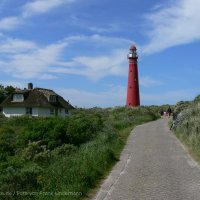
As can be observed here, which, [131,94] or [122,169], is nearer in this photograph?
[122,169]

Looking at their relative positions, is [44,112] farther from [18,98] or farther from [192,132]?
[192,132]

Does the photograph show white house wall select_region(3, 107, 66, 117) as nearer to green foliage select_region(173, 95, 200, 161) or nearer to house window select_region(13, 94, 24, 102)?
house window select_region(13, 94, 24, 102)

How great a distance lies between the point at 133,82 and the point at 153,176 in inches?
1802

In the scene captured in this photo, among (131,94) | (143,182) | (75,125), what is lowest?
(143,182)

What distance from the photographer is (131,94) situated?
6019 cm

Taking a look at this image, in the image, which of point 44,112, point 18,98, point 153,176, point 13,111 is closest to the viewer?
point 153,176

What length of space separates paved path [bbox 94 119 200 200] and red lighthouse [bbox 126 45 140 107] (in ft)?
125

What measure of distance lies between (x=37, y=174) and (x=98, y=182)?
1.99 metres

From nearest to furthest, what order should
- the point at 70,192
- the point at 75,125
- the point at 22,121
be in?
the point at 70,192
the point at 75,125
the point at 22,121

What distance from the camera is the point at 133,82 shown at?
59.6 metres

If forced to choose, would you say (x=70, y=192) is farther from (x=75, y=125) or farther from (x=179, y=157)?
(x=75, y=125)

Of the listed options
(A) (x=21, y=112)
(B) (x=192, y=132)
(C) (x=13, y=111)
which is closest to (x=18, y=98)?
(C) (x=13, y=111)

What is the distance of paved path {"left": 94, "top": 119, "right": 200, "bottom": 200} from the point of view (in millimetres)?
11547

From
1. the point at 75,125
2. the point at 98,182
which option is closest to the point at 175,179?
the point at 98,182
